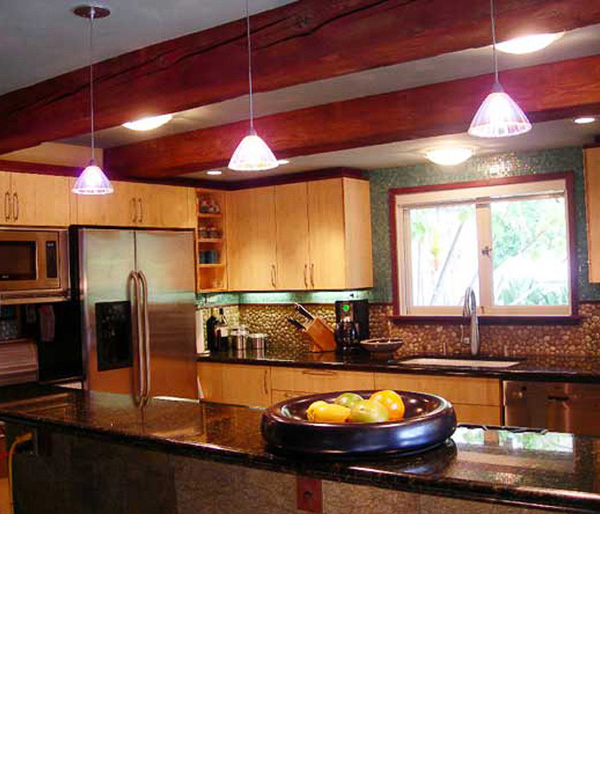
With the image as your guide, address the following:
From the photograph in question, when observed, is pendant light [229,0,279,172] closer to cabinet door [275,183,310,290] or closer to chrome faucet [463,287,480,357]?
chrome faucet [463,287,480,357]

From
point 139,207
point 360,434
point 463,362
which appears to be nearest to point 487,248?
point 463,362

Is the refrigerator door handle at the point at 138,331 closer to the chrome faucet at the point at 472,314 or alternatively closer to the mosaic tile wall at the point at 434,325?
the mosaic tile wall at the point at 434,325

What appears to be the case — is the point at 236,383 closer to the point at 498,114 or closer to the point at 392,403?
the point at 392,403

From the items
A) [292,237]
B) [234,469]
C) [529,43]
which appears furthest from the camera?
[292,237]

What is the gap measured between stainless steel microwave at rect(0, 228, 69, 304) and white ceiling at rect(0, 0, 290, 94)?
1.50 m

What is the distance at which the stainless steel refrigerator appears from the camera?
523 cm

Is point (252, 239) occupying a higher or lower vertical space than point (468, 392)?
higher

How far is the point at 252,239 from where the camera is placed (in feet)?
21.3

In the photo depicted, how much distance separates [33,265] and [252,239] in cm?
200

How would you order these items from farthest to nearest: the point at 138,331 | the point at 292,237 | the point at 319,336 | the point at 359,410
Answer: the point at 319,336, the point at 292,237, the point at 138,331, the point at 359,410

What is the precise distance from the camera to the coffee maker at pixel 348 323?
246 inches

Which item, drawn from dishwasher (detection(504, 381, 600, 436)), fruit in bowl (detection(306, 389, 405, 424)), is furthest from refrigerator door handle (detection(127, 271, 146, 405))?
fruit in bowl (detection(306, 389, 405, 424))

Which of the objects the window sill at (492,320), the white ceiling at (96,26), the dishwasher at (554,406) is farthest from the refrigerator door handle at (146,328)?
the dishwasher at (554,406)
